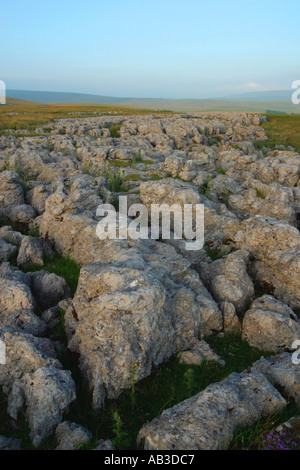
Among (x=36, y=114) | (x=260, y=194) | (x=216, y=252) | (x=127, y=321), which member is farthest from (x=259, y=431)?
(x=36, y=114)

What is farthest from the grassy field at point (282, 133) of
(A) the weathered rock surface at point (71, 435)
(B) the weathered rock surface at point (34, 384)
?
(A) the weathered rock surface at point (71, 435)

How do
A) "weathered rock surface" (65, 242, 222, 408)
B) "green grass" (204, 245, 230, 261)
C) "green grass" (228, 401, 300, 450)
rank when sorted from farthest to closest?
"green grass" (204, 245, 230, 261) → "weathered rock surface" (65, 242, 222, 408) → "green grass" (228, 401, 300, 450)

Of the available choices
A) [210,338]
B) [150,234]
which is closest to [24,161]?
[150,234]

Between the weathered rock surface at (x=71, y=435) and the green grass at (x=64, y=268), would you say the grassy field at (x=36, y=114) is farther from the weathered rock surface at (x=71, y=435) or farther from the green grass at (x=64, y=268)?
the weathered rock surface at (x=71, y=435)

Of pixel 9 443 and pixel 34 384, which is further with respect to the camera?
pixel 34 384

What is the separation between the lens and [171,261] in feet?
29.4

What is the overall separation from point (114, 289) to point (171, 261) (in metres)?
2.43

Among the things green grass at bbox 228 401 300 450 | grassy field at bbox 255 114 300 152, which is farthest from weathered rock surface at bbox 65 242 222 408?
grassy field at bbox 255 114 300 152

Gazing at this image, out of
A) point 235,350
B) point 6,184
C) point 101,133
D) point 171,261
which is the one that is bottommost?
point 235,350

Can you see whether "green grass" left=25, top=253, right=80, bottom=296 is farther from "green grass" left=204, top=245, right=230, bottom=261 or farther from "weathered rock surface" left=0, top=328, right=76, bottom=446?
"green grass" left=204, top=245, right=230, bottom=261

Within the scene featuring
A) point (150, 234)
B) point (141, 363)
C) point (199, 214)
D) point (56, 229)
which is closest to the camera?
point (141, 363)

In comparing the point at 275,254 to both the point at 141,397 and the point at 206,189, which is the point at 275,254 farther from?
the point at 206,189

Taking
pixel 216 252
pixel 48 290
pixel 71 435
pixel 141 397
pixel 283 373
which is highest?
pixel 216 252
